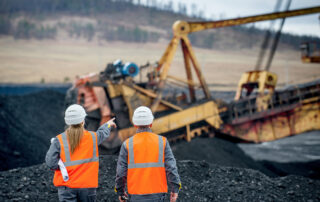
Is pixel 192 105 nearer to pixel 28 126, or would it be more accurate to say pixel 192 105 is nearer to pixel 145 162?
pixel 145 162

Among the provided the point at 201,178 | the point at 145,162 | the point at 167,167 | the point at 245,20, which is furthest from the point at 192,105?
the point at 145,162

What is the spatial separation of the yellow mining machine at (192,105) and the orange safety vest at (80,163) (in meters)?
4.09

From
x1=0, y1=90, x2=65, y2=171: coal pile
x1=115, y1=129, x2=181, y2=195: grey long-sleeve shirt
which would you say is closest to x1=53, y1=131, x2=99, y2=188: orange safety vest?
x1=115, y1=129, x2=181, y2=195: grey long-sleeve shirt

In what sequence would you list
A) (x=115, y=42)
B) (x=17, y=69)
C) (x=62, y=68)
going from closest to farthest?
(x=17, y=69) < (x=62, y=68) < (x=115, y=42)

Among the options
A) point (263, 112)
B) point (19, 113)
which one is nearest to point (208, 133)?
point (263, 112)

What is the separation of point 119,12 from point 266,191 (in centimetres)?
7082

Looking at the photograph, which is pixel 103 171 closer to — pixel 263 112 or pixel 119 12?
pixel 263 112

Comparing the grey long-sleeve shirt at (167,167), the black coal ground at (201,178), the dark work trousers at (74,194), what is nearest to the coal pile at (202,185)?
the black coal ground at (201,178)

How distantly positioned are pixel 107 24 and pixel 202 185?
2454 inches

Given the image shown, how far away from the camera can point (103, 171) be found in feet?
15.4

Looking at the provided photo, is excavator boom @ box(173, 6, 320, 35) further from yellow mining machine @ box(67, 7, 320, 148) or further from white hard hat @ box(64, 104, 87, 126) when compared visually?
white hard hat @ box(64, 104, 87, 126)

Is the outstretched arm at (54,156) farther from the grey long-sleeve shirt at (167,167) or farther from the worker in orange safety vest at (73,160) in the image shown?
the grey long-sleeve shirt at (167,167)

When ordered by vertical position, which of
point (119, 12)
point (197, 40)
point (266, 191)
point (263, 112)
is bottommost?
point (266, 191)

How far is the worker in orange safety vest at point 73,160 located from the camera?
2.41 meters
